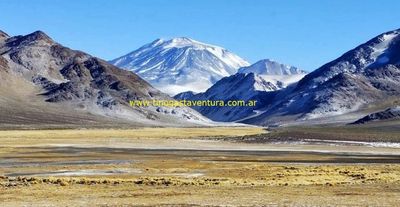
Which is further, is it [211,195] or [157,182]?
[157,182]

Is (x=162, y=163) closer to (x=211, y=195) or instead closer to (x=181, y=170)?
(x=181, y=170)

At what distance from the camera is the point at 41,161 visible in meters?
75.0

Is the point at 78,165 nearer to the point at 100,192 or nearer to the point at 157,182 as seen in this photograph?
the point at 157,182

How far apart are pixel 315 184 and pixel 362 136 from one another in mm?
100847

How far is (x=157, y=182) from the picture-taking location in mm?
51188

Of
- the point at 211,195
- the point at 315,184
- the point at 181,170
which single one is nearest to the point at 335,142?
the point at 181,170

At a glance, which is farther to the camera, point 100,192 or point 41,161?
point 41,161

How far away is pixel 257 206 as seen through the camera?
3744 cm

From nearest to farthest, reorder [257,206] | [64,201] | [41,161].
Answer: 1. [257,206]
2. [64,201]
3. [41,161]

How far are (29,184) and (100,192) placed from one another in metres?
6.61

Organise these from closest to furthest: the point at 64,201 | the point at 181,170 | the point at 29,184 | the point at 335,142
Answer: the point at 64,201
the point at 29,184
the point at 181,170
the point at 335,142

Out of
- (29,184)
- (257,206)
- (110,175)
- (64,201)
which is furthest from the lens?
(110,175)

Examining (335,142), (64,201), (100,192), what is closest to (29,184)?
(100,192)

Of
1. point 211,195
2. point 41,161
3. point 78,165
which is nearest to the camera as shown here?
point 211,195
